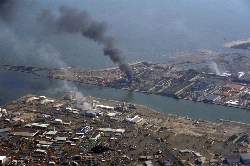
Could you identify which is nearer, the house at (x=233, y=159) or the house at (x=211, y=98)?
the house at (x=233, y=159)

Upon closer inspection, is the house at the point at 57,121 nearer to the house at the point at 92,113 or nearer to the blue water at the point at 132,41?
the house at the point at 92,113

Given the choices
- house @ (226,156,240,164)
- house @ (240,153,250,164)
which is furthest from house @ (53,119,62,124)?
house @ (240,153,250,164)

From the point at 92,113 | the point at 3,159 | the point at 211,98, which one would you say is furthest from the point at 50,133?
the point at 211,98

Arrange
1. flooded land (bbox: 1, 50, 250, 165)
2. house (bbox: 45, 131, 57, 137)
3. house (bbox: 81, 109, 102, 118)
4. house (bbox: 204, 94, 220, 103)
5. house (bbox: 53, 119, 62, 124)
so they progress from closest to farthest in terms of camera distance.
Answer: flooded land (bbox: 1, 50, 250, 165)
house (bbox: 45, 131, 57, 137)
house (bbox: 53, 119, 62, 124)
house (bbox: 81, 109, 102, 118)
house (bbox: 204, 94, 220, 103)

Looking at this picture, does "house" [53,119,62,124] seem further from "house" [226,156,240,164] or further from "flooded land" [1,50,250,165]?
"house" [226,156,240,164]

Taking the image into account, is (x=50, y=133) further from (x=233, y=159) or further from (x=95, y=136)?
(x=233, y=159)

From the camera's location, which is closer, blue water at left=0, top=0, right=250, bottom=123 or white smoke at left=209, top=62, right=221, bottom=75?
blue water at left=0, top=0, right=250, bottom=123

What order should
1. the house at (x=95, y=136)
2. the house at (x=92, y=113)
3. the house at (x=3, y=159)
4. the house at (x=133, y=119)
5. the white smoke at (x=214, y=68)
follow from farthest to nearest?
the white smoke at (x=214, y=68) → the house at (x=92, y=113) → the house at (x=133, y=119) → the house at (x=95, y=136) → the house at (x=3, y=159)

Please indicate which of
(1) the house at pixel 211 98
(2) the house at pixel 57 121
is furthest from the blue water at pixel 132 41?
(2) the house at pixel 57 121

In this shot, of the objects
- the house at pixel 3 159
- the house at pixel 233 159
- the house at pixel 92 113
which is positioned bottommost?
the house at pixel 3 159
